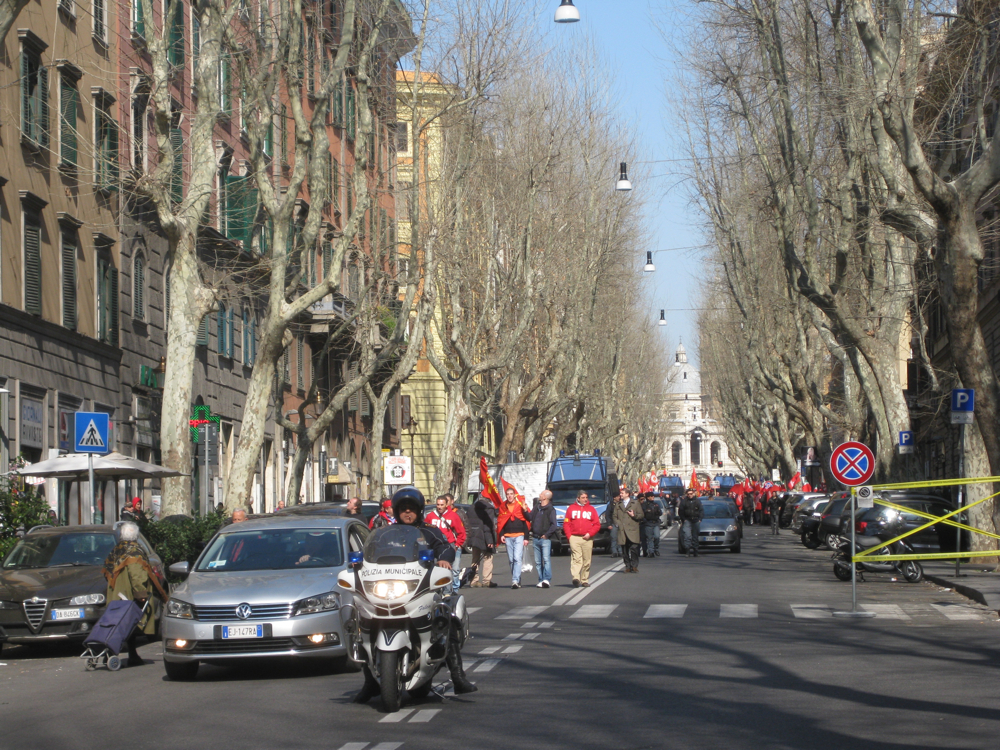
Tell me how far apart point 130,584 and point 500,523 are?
1225cm

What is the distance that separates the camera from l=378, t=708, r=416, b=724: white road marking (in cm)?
957

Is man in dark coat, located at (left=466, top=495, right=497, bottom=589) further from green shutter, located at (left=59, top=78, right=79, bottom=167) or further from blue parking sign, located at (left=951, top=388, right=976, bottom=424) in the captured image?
green shutter, located at (left=59, top=78, right=79, bottom=167)

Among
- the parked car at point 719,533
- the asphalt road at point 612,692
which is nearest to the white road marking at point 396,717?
the asphalt road at point 612,692

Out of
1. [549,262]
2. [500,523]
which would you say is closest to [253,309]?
[549,262]

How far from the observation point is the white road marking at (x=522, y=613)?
1823cm

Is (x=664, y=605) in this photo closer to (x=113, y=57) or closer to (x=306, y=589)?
(x=306, y=589)

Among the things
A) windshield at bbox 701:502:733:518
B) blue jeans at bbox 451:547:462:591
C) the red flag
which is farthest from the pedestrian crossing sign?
windshield at bbox 701:502:733:518

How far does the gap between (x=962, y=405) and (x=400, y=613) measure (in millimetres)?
14563

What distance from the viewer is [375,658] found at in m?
10.0

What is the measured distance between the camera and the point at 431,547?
10.5 m

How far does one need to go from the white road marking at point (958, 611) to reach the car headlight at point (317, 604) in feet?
26.1

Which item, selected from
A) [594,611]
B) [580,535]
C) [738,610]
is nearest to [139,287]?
[580,535]

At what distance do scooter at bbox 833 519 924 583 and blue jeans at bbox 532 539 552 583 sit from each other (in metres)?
4.71

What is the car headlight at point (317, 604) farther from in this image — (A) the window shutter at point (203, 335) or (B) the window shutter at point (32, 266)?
(A) the window shutter at point (203, 335)
